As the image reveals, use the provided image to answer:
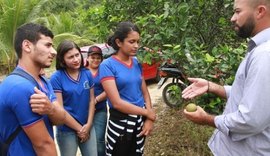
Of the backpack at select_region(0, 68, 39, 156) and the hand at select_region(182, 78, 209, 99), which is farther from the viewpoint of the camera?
the hand at select_region(182, 78, 209, 99)

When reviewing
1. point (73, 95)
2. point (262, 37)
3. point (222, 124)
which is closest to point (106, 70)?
point (73, 95)

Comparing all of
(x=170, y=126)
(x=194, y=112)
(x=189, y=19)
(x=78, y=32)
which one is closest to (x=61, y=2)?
(x=78, y=32)

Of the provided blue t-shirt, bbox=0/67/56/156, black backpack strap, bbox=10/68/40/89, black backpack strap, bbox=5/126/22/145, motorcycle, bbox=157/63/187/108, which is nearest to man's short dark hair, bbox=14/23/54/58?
black backpack strap, bbox=10/68/40/89

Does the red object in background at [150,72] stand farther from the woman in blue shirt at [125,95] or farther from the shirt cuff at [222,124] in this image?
the shirt cuff at [222,124]

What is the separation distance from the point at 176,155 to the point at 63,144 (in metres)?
1.86

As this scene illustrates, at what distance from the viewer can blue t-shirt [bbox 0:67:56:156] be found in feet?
6.57

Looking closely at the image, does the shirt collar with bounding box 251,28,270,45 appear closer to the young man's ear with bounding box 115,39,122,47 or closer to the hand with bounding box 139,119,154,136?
the young man's ear with bounding box 115,39,122,47

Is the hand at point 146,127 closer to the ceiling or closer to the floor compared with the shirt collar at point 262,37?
closer to the floor

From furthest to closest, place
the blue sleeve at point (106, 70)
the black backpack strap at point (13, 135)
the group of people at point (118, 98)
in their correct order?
the blue sleeve at point (106, 70), the black backpack strap at point (13, 135), the group of people at point (118, 98)

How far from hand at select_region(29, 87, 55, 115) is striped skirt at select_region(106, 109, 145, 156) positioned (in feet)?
4.09

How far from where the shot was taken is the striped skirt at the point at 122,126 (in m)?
3.25

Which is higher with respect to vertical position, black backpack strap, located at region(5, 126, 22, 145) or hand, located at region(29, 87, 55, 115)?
hand, located at region(29, 87, 55, 115)

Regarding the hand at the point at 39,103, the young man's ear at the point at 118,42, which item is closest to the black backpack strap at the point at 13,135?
the hand at the point at 39,103

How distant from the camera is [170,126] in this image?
18.6ft
